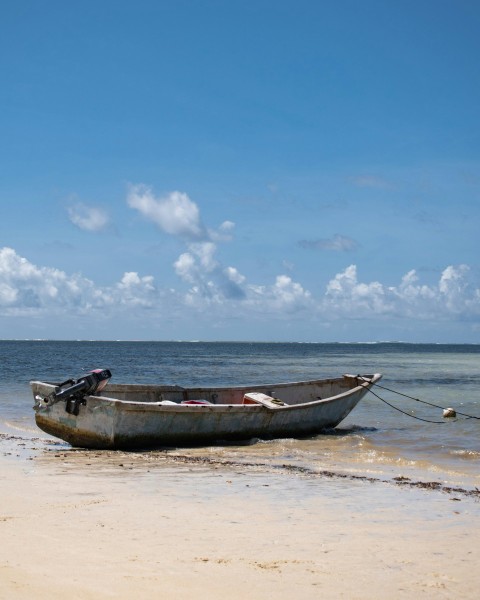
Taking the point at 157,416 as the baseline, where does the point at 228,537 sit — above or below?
below

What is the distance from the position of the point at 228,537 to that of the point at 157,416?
7.34m

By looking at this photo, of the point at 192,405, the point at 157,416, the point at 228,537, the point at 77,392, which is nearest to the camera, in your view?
the point at 228,537

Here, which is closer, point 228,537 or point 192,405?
point 228,537

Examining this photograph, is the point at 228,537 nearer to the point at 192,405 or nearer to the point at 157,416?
the point at 157,416

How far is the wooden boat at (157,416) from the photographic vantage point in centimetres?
1354

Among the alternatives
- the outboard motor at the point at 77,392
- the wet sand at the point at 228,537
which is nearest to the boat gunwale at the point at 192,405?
the outboard motor at the point at 77,392

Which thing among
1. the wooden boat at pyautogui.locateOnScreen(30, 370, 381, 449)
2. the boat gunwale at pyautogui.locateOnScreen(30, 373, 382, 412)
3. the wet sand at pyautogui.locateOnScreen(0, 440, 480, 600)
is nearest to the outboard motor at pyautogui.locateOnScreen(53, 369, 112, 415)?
the wooden boat at pyautogui.locateOnScreen(30, 370, 381, 449)

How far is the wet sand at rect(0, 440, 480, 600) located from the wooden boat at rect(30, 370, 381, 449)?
8.55 ft

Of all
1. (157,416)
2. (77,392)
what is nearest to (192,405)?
(157,416)

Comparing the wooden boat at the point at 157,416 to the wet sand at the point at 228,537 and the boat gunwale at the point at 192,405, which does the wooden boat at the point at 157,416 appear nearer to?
the boat gunwale at the point at 192,405

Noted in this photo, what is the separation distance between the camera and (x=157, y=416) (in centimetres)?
1405

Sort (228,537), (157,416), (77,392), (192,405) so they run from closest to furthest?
(228,537) → (77,392) → (157,416) → (192,405)

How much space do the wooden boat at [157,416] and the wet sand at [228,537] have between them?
2.61 meters

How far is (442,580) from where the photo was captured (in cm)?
571
